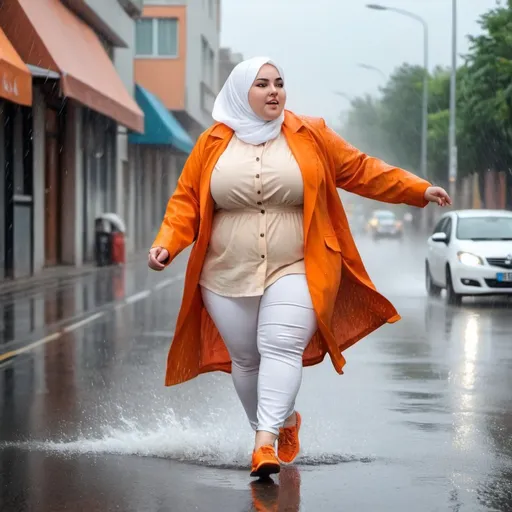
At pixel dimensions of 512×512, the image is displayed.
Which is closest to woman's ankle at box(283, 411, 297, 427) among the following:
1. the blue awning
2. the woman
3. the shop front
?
the woman

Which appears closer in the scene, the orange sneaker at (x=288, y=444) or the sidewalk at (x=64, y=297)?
the orange sneaker at (x=288, y=444)

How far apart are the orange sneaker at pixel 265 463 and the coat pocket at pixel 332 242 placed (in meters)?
0.94

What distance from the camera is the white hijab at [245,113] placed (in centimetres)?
588

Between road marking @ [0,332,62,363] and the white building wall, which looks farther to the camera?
the white building wall

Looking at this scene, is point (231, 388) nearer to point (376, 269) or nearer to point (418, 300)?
point (418, 300)

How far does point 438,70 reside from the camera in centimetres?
8650

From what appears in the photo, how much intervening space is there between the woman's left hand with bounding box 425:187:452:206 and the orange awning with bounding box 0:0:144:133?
696 inches

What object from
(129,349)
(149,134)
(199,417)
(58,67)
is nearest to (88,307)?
(129,349)

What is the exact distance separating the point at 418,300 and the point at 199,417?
36.5 ft

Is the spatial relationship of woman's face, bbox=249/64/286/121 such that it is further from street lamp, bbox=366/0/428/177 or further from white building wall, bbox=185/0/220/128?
street lamp, bbox=366/0/428/177

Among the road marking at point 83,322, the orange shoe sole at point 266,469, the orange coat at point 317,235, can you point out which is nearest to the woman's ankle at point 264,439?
the orange shoe sole at point 266,469

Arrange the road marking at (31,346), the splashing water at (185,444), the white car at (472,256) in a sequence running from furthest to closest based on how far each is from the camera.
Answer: the white car at (472,256), the road marking at (31,346), the splashing water at (185,444)

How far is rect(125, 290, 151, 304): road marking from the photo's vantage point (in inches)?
722

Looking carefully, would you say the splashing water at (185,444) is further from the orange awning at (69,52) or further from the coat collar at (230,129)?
the orange awning at (69,52)
